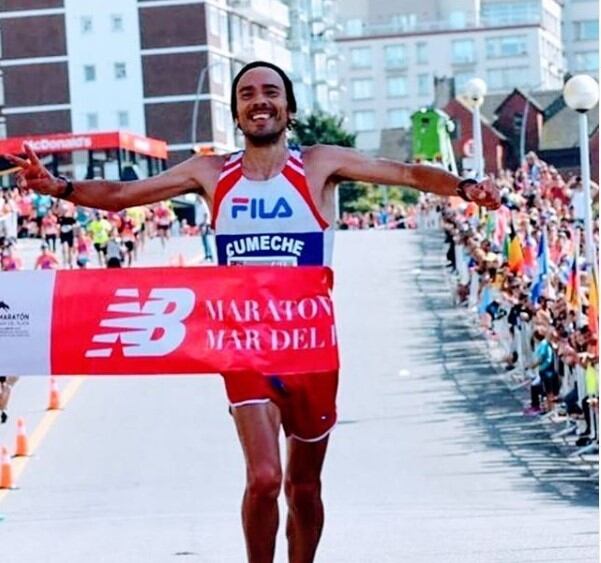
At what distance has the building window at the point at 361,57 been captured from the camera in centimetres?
17050

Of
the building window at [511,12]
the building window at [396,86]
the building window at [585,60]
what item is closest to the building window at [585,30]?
the building window at [585,60]

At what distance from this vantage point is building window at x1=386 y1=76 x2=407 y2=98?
169125mm

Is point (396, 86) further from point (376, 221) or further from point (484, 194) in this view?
point (484, 194)

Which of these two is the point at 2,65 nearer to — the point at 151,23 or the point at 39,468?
the point at 151,23

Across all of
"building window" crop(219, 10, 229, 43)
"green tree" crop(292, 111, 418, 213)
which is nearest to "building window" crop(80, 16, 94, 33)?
"building window" crop(219, 10, 229, 43)

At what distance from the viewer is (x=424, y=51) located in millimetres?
169875

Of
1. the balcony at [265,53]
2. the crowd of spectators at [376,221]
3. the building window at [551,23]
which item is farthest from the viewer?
the building window at [551,23]

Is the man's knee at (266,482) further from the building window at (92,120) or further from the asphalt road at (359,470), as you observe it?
the building window at (92,120)

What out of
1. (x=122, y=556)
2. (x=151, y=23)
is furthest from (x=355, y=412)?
(x=151, y=23)

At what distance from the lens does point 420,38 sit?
169125 mm

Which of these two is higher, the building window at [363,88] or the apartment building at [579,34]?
the apartment building at [579,34]

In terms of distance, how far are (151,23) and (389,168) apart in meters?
82.8

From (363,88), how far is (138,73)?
251ft

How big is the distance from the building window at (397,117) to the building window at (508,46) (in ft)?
24.3
